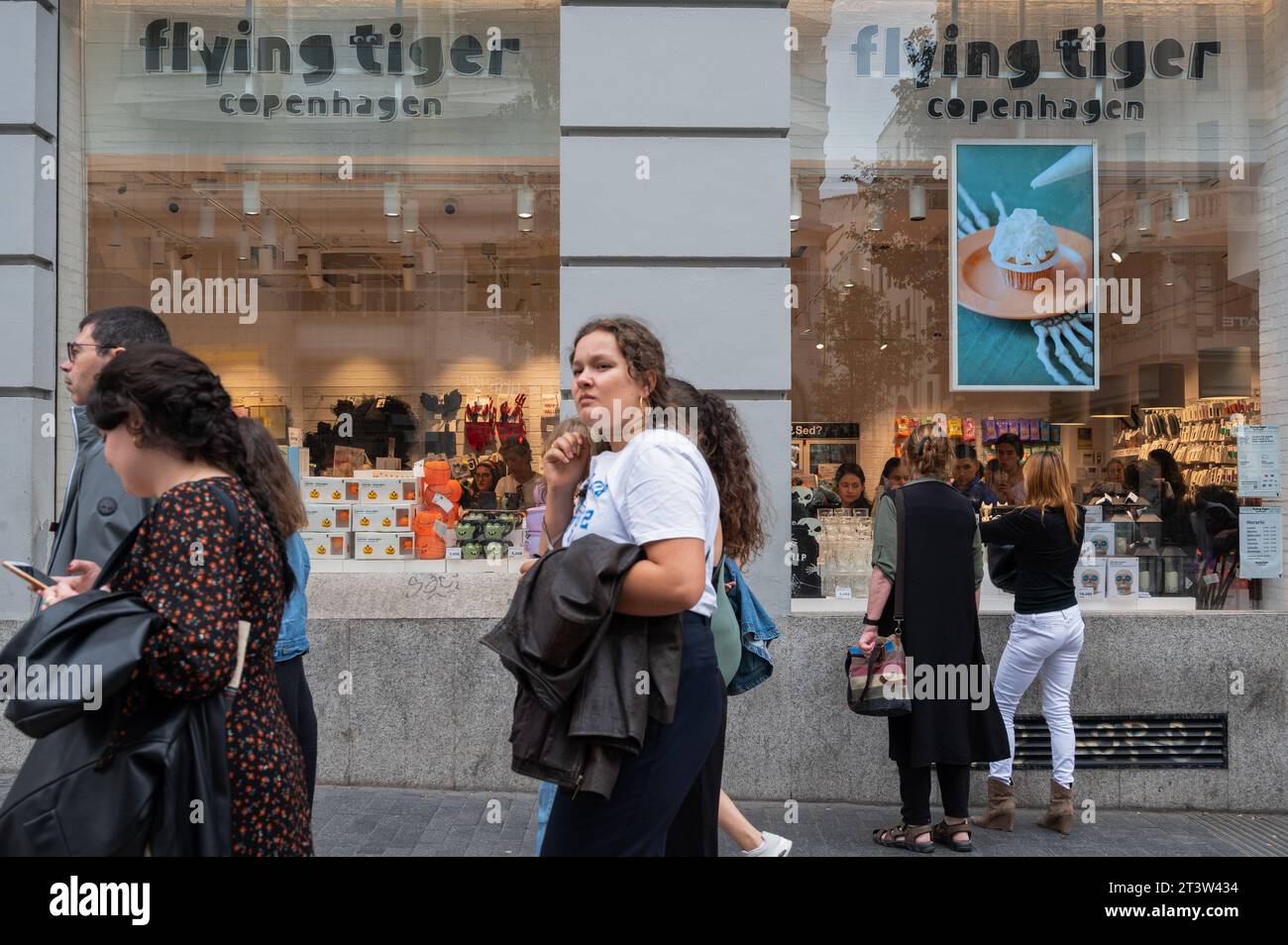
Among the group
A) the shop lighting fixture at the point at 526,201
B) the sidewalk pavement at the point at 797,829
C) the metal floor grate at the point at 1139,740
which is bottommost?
the sidewalk pavement at the point at 797,829

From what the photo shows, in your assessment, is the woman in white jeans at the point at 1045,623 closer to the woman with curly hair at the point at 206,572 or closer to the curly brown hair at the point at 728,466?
the curly brown hair at the point at 728,466

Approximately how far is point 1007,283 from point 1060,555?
205 centimetres

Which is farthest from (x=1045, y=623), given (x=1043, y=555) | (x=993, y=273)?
(x=993, y=273)

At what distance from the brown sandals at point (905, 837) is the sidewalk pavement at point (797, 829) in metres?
0.06

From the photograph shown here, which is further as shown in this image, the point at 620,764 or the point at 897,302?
the point at 897,302

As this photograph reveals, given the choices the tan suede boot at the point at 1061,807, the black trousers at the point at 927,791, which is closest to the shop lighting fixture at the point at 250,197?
the black trousers at the point at 927,791

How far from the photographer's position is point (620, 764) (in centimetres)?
266

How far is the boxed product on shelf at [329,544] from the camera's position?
7.21 metres

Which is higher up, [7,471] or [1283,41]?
[1283,41]

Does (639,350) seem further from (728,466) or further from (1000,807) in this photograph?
(1000,807)

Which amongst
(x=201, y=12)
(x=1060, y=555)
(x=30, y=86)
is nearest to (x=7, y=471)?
(x=30, y=86)

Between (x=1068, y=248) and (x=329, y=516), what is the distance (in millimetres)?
5161

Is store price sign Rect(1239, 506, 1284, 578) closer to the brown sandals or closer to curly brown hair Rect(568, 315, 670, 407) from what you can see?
the brown sandals
